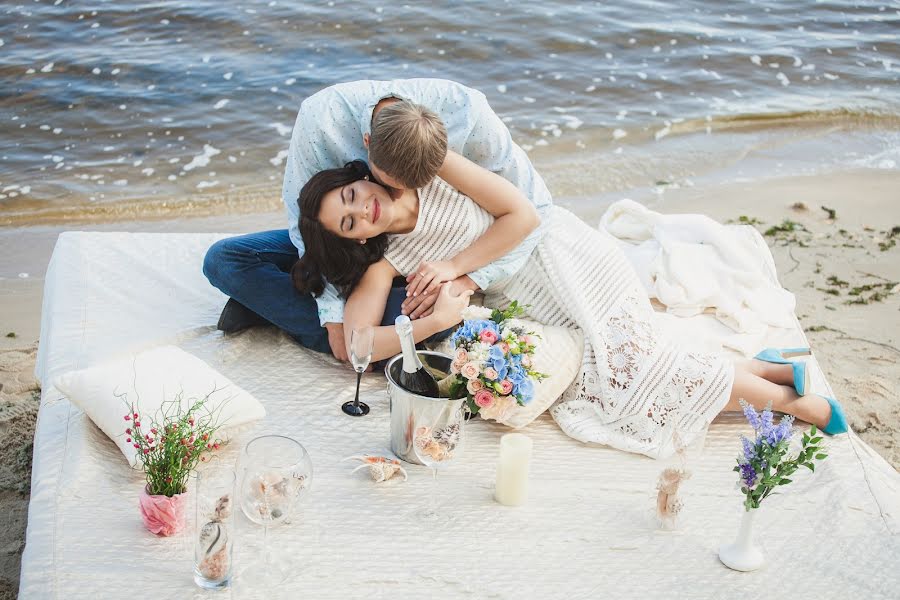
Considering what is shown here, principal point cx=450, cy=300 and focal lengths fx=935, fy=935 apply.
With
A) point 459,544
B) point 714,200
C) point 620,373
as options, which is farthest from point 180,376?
point 714,200

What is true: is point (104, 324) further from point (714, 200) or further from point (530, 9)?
point (530, 9)

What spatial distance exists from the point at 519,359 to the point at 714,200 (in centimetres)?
397

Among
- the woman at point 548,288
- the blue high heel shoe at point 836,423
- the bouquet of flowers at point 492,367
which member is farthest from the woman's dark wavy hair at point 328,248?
the blue high heel shoe at point 836,423

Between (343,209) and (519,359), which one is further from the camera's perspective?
(343,209)

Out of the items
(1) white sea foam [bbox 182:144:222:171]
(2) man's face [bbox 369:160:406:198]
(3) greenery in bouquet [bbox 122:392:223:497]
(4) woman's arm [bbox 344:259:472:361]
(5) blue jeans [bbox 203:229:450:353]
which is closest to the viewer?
(3) greenery in bouquet [bbox 122:392:223:497]

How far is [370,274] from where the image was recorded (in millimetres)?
3748

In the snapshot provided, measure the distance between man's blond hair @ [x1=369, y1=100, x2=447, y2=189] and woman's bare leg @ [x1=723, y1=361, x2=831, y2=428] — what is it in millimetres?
1402

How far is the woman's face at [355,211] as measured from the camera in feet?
11.4

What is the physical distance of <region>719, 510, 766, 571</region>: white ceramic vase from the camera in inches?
A: 113

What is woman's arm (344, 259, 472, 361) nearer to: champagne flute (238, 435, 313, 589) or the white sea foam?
champagne flute (238, 435, 313, 589)

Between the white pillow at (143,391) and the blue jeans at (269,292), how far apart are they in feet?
1.91

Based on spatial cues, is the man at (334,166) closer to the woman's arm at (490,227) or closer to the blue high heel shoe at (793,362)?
the woman's arm at (490,227)

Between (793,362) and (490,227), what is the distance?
1.30 m

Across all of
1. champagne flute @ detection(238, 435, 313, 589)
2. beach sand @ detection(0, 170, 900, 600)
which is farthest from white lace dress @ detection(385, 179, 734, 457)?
champagne flute @ detection(238, 435, 313, 589)
